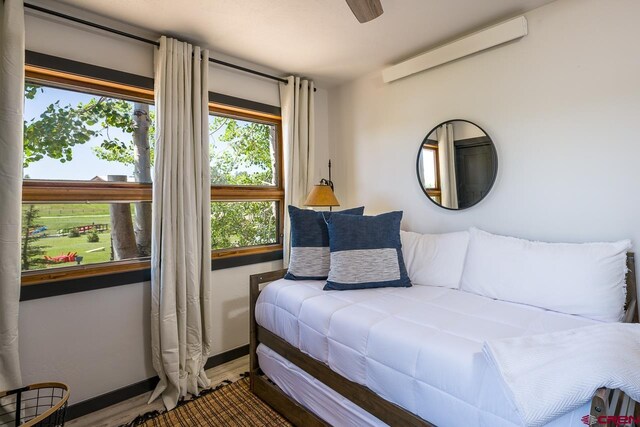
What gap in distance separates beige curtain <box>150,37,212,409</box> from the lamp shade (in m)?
0.84

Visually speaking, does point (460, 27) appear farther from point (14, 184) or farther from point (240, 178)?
point (14, 184)

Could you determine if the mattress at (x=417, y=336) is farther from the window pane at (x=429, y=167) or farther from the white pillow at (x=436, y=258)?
the window pane at (x=429, y=167)

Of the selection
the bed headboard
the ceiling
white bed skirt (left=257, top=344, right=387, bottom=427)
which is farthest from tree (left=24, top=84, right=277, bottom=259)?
the bed headboard

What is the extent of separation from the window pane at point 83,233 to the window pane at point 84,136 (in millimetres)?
201

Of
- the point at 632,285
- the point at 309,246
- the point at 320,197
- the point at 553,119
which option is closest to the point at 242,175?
the point at 320,197

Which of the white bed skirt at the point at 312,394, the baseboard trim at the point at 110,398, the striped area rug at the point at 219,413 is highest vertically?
the white bed skirt at the point at 312,394

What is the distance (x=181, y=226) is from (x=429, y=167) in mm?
1903

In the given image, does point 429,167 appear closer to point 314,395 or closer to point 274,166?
point 274,166

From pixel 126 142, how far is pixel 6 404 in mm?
1573

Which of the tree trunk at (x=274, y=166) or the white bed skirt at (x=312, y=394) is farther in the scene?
the tree trunk at (x=274, y=166)

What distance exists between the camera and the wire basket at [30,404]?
1.35 metres

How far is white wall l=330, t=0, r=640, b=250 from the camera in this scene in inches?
65.8

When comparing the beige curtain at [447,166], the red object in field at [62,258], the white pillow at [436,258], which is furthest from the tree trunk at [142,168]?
the beige curtain at [447,166]

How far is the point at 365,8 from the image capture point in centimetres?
141
